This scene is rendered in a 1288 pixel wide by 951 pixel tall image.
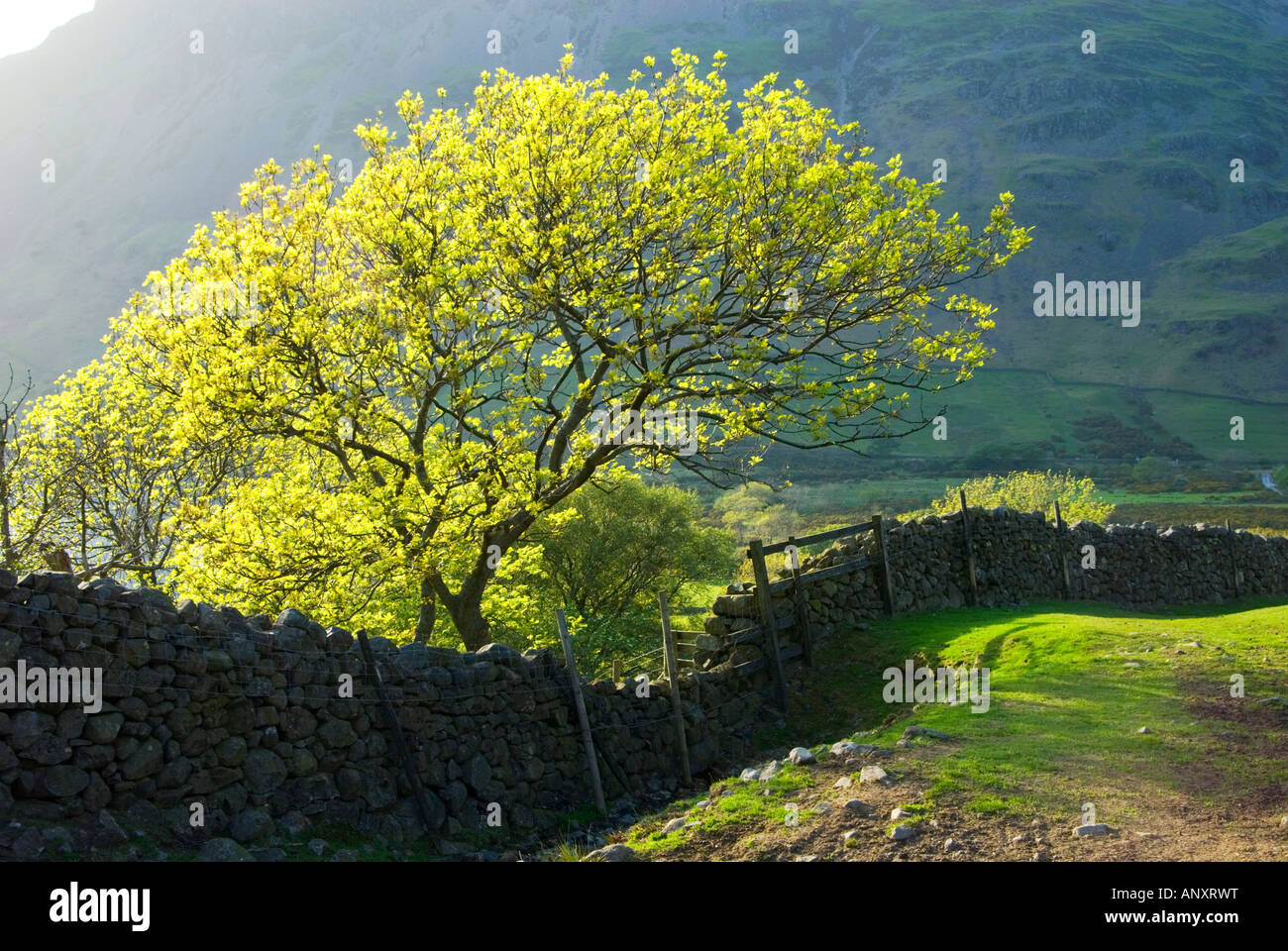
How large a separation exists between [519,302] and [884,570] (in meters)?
8.85

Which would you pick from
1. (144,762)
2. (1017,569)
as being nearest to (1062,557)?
(1017,569)

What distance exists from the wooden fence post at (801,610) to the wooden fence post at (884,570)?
2.41 meters

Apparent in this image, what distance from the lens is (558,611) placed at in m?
12.1

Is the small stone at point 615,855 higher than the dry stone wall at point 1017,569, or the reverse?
the dry stone wall at point 1017,569

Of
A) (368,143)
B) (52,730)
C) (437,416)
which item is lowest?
(52,730)

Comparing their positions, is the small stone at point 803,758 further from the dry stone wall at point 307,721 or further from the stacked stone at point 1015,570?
the stacked stone at point 1015,570

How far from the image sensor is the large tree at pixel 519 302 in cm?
1548

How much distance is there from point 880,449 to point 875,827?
497ft

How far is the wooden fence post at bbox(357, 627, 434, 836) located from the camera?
34.7 feet

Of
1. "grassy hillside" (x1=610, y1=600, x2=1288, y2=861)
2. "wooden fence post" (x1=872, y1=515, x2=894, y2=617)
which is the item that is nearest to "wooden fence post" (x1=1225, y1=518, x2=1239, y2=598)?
"grassy hillside" (x1=610, y1=600, x2=1288, y2=861)

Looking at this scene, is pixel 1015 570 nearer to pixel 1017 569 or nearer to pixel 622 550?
pixel 1017 569

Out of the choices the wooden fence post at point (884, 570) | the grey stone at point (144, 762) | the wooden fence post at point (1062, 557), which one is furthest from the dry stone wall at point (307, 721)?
the wooden fence post at point (1062, 557)
